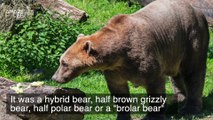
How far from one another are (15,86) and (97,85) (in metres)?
3.07

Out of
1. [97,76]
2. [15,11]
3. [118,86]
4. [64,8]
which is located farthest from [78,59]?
[64,8]

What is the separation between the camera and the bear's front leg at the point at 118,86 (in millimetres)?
7680

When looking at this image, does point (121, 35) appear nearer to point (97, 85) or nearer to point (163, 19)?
point (163, 19)

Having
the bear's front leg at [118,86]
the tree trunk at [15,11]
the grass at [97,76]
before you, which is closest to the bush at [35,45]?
the grass at [97,76]

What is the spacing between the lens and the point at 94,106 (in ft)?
29.1

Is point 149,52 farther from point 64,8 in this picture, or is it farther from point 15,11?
point 64,8

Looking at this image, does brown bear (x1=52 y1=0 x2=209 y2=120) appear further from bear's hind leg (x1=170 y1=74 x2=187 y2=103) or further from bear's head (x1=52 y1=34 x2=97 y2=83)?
bear's hind leg (x1=170 y1=74 x2=187 y2=103)

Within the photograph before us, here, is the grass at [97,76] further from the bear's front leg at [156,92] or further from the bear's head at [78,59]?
the bear's head at [78,59]

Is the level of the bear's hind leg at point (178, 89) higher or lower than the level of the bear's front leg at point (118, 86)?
lower

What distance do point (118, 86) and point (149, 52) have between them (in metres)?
0.70

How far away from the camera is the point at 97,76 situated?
10633mm

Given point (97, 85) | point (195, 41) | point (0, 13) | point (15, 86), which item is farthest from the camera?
point (0, 13)

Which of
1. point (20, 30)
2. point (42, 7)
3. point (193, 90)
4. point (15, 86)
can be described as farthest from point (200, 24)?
point (42, 7)

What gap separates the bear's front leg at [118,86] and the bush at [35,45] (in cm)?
298
